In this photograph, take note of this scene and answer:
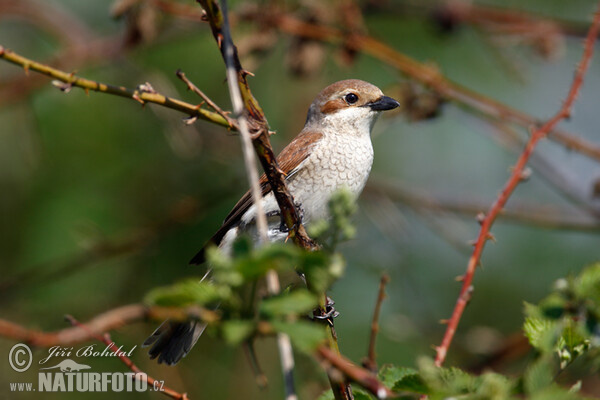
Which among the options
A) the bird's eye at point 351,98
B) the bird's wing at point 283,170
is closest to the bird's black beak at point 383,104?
the bird's eye at point 351,98

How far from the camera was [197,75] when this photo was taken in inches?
242

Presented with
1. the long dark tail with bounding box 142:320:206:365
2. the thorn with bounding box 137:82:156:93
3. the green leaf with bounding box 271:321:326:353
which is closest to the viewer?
the green leaf with bounding box 271:321:326:353

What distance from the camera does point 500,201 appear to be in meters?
2.45

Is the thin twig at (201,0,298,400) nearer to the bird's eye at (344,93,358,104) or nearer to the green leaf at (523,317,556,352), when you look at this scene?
the green leaf at (523,317,556,352)

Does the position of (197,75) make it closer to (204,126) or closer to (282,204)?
(204,126)

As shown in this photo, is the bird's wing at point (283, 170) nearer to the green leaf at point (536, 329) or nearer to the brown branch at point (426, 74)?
the brown branch at point (426, 74)

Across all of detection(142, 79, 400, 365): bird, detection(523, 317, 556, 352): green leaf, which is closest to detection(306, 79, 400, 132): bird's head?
detection(142, 79, 400, 365): bird

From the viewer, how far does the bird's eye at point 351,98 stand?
13.2ft

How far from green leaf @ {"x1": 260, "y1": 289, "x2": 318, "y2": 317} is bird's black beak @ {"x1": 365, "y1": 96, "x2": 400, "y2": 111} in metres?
2.62

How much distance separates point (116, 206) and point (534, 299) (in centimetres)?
411

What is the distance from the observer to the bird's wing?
12.0ft

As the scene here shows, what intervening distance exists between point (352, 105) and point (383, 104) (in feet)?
0.72

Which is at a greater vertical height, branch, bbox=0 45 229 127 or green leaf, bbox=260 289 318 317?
branch, bbox=0 45 229 127

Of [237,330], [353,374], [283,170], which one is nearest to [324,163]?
[283,170]
